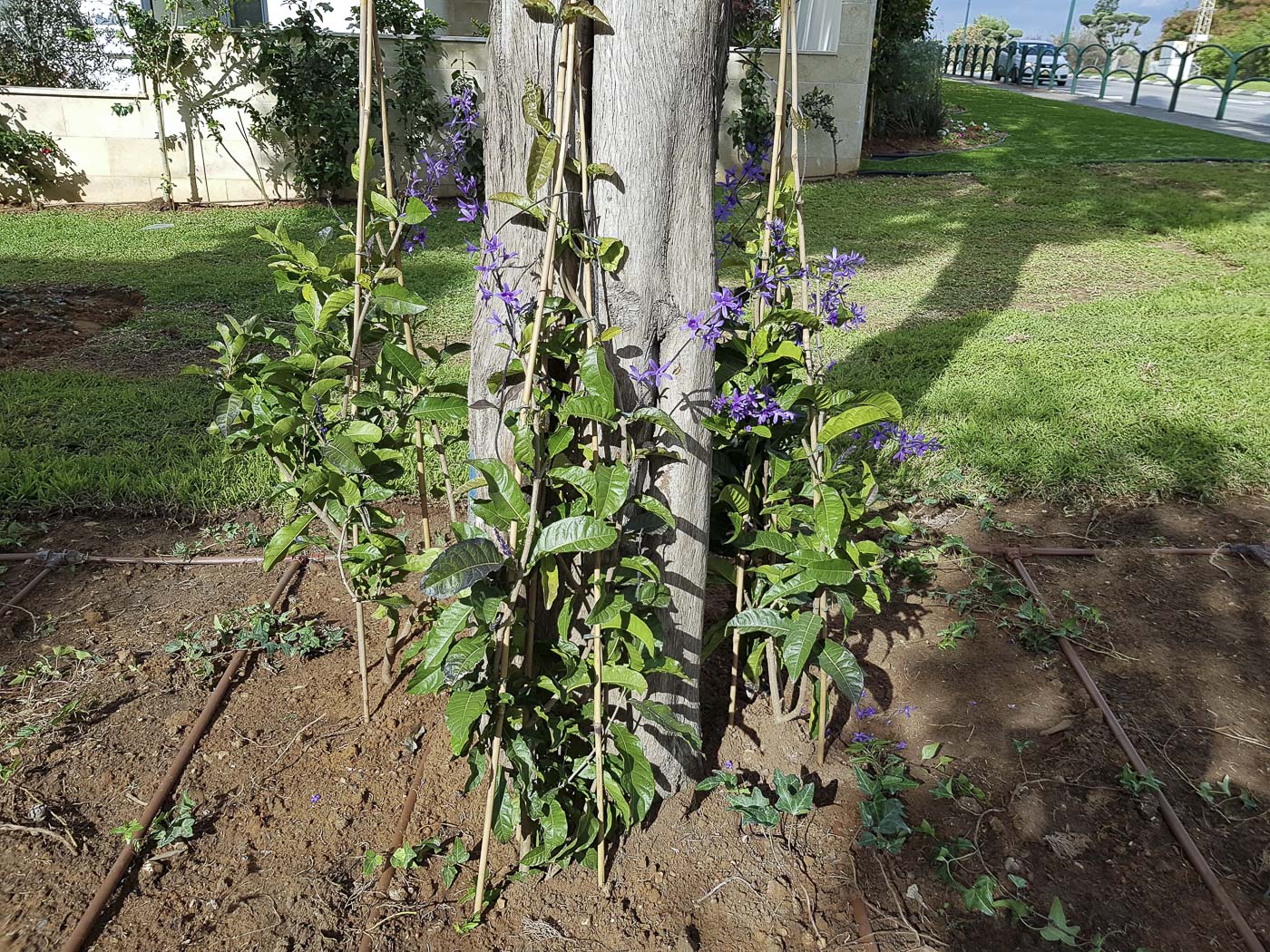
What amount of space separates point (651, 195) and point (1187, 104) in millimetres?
23231

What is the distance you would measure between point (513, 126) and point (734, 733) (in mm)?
1461

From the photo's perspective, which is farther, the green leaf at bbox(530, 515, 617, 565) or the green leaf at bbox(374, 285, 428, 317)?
the green leaf at bbox(374, 285, 428, 317)

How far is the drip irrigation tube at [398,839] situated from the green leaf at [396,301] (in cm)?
105

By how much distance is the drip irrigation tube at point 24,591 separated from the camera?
99.7 inches

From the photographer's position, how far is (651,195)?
1.60 meters

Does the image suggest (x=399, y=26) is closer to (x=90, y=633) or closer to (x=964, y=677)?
(x=90, y=633)

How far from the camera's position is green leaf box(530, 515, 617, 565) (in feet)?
4.79

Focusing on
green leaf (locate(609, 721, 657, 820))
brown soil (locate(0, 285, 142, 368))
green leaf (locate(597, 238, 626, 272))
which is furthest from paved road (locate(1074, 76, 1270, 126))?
green leaf (locate(609, 721, 657, 820))

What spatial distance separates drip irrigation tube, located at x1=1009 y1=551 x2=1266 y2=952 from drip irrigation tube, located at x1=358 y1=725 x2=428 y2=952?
169cm

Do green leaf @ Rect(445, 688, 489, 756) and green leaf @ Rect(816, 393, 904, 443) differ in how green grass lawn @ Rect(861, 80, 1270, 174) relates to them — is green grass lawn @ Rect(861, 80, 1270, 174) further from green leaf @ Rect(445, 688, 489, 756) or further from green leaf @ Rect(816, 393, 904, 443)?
green leaf @ Rect(445, 688, 489, 756)

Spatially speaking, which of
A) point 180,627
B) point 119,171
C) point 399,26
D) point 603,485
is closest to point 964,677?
point 603,485

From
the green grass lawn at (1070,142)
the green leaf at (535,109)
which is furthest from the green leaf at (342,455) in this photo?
the green grass lawn at (1070,142)

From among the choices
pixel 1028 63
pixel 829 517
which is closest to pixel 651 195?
pixel 829 517

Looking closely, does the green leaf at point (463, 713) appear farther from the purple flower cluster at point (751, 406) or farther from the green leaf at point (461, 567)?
the purple flower cluster at point (751, 406)
